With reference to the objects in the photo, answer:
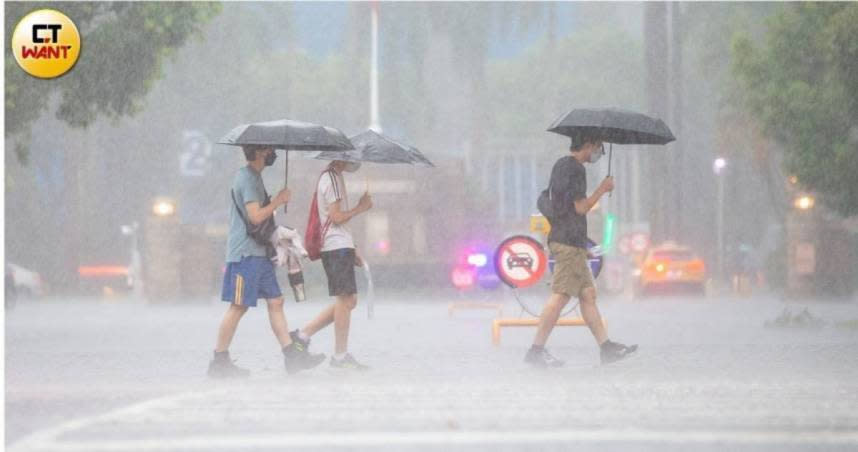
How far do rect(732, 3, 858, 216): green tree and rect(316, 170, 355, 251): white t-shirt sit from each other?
9.35m

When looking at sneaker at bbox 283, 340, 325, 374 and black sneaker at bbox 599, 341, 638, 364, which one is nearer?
sneaker at bbox 283, 340, 325, 374

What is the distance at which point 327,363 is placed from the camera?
1348 cm

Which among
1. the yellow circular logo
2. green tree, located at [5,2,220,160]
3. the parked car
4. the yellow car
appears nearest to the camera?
the yellow circular logo

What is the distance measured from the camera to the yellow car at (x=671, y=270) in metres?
36.7

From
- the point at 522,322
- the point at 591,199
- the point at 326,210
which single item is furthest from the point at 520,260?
the point at 326,210

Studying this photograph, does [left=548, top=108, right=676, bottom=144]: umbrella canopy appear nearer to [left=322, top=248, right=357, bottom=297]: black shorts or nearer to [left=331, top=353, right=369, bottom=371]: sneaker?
[left=322, top=248, right=357, bottom=297]: black shorts

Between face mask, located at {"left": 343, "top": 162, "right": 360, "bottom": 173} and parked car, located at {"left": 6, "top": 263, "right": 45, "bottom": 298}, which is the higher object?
face mask, located at {"left": 343, "top": 162, "right": 360, "bottom": 173}

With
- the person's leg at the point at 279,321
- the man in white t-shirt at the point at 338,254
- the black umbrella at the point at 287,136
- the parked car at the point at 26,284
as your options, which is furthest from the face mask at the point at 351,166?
the parked car at the point at 26,284

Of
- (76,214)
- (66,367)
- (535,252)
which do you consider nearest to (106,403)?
(66,367)

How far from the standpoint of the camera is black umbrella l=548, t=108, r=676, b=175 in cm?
1280

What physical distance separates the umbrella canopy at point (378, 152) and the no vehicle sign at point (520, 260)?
8.10 feet

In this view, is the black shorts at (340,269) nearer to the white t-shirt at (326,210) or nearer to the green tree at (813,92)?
the white t-shirt at (326,210)

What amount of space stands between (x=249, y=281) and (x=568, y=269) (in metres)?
2.31

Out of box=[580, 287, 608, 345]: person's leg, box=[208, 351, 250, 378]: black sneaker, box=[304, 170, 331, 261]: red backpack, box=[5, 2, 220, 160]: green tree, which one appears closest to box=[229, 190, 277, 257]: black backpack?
box=[304, 170, 331, 261]: red backpack
